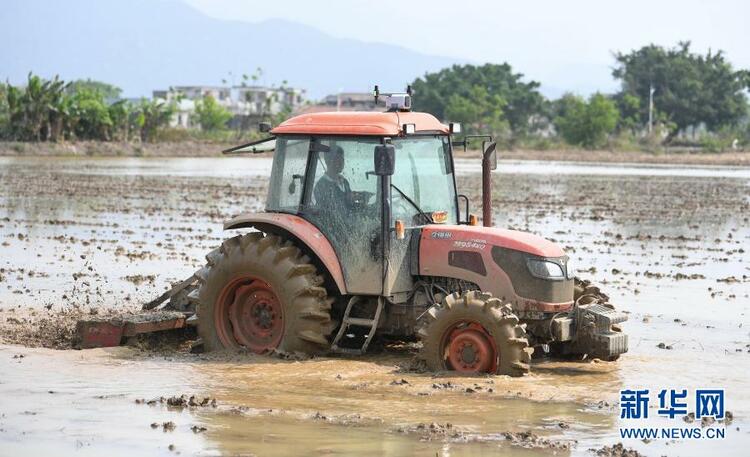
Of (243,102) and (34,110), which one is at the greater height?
(243,102)

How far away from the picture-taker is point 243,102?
547ft

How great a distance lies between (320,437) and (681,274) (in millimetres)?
10929

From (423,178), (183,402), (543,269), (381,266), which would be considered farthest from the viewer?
(423,178)

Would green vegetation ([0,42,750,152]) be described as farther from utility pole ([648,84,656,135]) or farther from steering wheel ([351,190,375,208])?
steering wheel ([351,190,375,208])

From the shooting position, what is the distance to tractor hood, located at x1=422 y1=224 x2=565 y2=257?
35.5 ft

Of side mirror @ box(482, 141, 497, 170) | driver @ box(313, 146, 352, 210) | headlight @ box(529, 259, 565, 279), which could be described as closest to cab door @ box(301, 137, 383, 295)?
driver @ box(313, 146, 352, 210)

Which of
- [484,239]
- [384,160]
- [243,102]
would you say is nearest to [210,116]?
[243,102]

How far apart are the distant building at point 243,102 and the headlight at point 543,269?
3226 inches

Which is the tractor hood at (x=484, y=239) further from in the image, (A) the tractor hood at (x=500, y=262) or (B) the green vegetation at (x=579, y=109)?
(B) the green vegetation at (x=579, y=109)

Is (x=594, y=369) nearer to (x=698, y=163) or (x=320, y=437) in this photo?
(x=320, y=437)

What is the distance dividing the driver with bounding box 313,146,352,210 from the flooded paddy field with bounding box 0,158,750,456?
4.56 feet

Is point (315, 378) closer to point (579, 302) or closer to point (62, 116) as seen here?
point (579, 302)

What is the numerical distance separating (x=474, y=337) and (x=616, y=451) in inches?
91.6

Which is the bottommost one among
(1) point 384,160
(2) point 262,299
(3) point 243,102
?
(2) point 262,299
